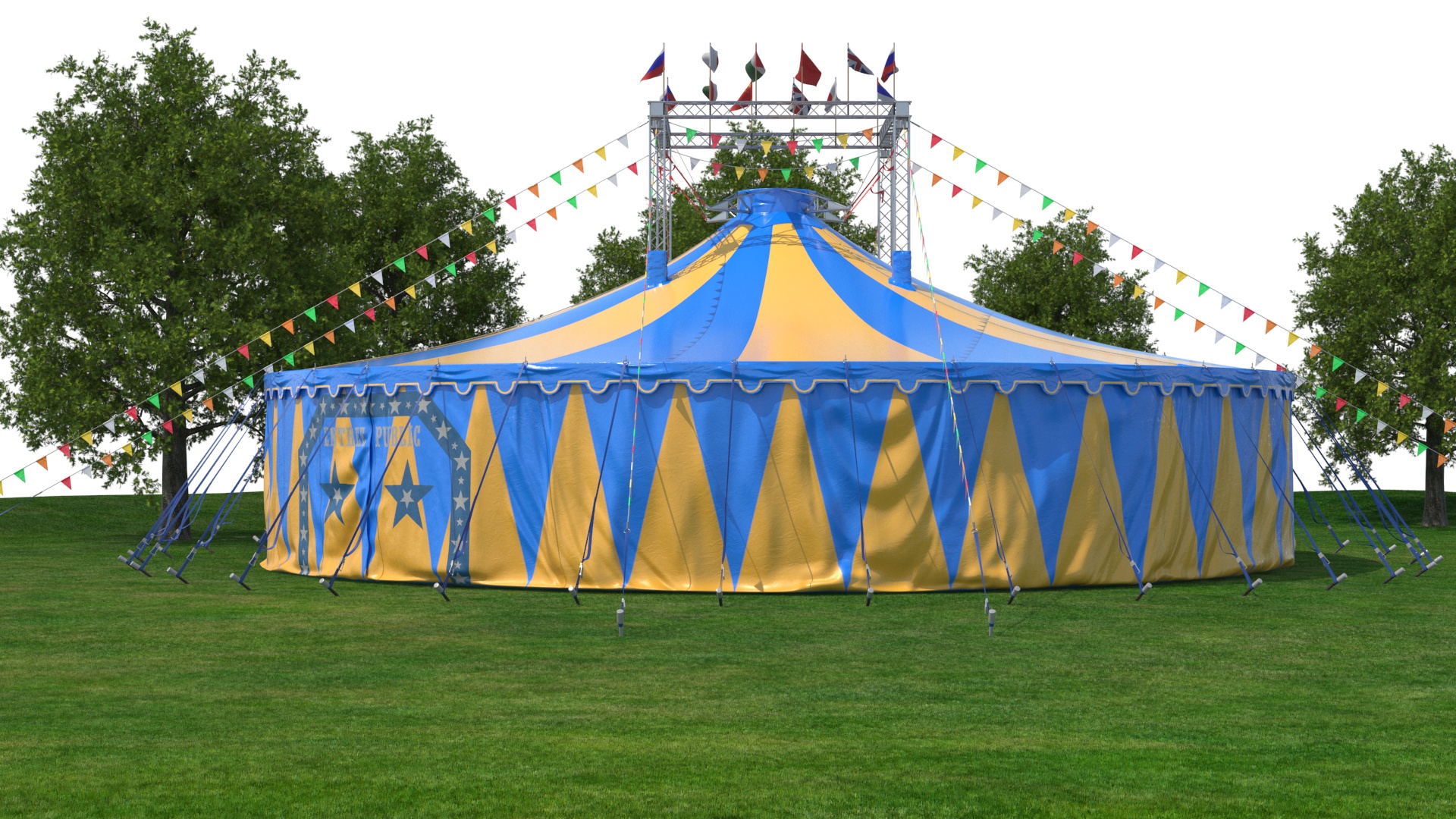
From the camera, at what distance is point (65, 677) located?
A: 303 inches

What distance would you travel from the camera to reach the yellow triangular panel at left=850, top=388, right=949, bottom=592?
10938 millimetres

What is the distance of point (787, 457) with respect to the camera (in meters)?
11.0

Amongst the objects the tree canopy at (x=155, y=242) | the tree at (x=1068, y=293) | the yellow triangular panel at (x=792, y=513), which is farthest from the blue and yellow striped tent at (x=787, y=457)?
the tree at (x=1068, y=293)

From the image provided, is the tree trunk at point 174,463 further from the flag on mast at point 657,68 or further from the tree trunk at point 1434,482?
the tree trunk at point 1434,482

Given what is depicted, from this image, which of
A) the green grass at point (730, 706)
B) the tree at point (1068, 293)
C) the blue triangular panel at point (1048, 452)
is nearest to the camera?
the green grass at point (730, 706)

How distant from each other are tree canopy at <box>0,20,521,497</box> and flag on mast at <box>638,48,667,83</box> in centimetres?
676

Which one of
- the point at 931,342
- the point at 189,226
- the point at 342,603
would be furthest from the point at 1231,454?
the point at 189,226

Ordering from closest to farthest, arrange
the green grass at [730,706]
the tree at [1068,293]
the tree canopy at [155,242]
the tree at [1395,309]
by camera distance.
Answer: the green grass at [730,706], the tree canopy at [155,242], the tree at [1395,309], the tree at [1068,293]

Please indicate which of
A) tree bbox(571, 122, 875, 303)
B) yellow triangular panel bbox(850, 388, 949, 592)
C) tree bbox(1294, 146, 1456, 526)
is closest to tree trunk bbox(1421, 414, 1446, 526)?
tree bbox(1294, 146, 1456, 526)

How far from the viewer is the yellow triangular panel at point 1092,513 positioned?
36.9ft

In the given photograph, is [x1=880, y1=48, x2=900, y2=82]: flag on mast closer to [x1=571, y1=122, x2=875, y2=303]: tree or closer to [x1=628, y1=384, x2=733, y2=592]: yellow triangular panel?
[x1=628, y1=384, x2=733, y2=592]: yellow triangular panel

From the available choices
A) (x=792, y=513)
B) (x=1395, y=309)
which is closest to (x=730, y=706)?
(x=792, y=513)

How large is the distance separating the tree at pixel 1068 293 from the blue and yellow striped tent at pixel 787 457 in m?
13.3

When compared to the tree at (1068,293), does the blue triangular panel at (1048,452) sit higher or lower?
lower
